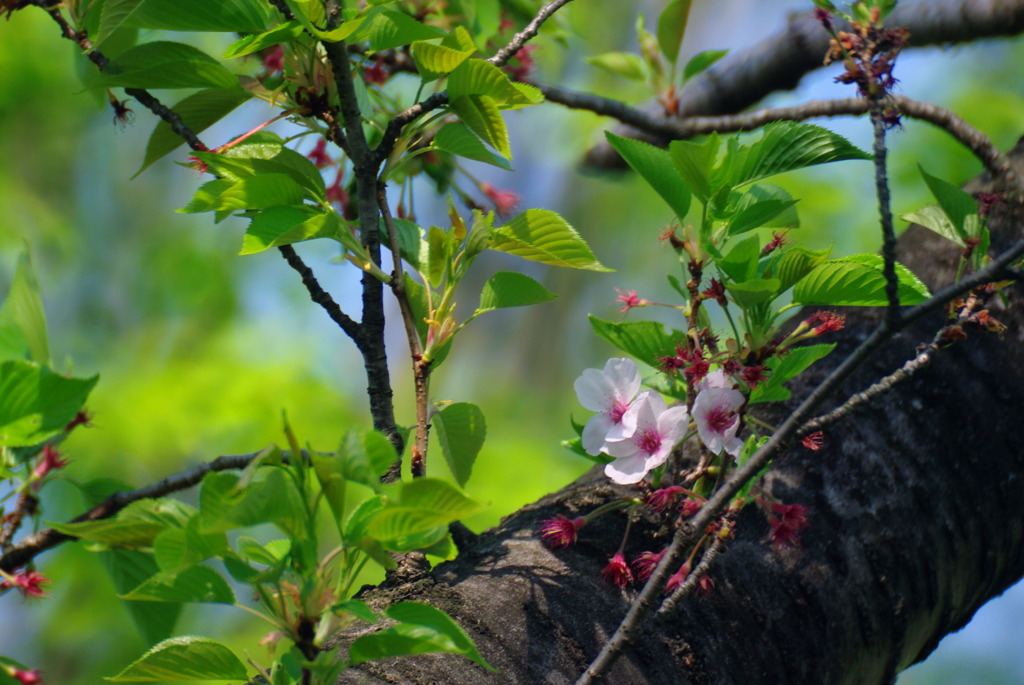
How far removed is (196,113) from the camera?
26.4 inches

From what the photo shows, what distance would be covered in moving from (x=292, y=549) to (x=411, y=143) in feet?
1.37

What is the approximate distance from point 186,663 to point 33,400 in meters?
0.19

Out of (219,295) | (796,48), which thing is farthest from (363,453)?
(219,295)

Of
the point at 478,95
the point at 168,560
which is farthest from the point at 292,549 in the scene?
the point at 478,95

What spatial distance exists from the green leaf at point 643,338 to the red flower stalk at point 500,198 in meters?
0.49

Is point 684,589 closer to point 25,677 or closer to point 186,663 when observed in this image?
point 186,663

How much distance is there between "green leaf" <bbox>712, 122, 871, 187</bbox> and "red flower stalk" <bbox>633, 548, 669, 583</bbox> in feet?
1.09

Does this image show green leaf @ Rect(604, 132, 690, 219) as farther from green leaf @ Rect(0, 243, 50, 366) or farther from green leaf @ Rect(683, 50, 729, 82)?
green leaf @ Rect(683, 50, 729, 82)

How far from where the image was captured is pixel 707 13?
21.4 feet

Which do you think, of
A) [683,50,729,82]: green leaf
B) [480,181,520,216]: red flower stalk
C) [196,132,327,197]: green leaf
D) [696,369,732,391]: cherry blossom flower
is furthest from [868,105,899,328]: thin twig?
[683,50,729,82]: green leaf

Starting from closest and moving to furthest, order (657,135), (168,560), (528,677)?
(168,560) → (528,677) → (657,135)

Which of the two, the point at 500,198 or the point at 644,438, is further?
the point at 500,198

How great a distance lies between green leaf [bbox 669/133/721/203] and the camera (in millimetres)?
601

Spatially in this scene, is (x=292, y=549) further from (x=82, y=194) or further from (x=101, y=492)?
(x=82, y=194)
